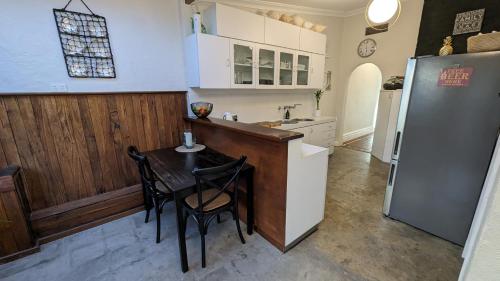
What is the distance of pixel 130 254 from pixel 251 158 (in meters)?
1.35

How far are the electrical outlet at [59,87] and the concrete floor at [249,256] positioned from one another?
4.69 feet

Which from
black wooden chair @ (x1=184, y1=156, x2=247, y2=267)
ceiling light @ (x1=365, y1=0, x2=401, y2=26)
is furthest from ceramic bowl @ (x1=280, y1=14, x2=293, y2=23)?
black wooden chair @ (x1=184, y1=156, x2=247, y2=267)

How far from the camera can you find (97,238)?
2.04m

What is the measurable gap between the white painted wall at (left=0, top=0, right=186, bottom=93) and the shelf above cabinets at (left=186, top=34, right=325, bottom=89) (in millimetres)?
287

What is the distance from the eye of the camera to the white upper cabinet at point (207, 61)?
2.44 m

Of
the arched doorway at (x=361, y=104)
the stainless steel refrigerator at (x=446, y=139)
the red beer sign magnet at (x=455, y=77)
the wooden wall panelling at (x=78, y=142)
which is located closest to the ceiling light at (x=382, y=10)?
the stainless steel refrigerator at (x=446, y=139)

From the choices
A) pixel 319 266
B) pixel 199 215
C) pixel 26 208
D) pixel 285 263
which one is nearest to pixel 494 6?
pixel 319 266

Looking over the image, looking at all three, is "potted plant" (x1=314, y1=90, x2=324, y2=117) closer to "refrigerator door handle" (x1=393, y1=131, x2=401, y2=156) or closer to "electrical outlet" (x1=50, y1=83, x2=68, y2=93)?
"refrigerator door handle" (x1=393, y1=131, x2=401, y2=156)

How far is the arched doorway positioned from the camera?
5.21m

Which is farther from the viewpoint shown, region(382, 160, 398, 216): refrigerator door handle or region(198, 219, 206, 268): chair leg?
region(382, 160, 398, 216): refrigerator door handle

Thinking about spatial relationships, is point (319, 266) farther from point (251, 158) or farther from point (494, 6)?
point (494, 6)

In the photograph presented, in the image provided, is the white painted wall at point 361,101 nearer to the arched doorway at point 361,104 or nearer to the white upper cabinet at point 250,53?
the arched doorway at point 361,104

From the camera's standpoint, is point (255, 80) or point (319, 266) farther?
point (255, 80)

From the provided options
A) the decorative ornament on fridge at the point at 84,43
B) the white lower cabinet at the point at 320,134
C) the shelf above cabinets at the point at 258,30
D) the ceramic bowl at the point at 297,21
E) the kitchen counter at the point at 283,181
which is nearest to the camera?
the kitchen counter at the point at 283,181
